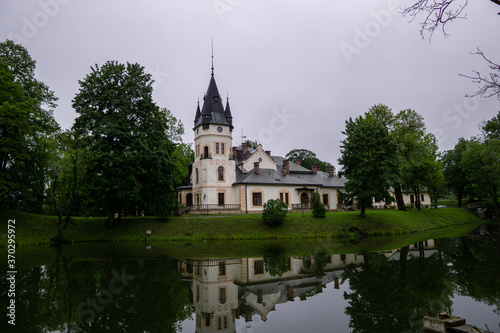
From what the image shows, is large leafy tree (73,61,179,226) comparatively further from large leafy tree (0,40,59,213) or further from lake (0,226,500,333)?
lake (0,226,500,333)

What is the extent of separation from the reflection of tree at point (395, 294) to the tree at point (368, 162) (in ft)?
54.3

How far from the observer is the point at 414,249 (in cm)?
1978

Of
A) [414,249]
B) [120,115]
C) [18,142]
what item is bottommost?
[414,249]

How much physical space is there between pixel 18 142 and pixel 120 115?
343 inches

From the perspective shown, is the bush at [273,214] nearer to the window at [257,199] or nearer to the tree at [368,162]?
the tree at [368,162]

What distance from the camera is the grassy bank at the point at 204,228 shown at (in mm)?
29453

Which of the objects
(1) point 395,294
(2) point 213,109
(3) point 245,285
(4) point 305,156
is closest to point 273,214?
(2) point 213,109

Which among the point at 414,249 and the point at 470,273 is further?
the point at 414,249

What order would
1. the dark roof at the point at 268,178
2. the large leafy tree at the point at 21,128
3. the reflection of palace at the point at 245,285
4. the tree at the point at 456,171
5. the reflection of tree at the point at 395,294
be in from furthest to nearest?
the tree at the point at 456,171
the dark roof at the point at 268,178
the large leafy tree at the point at 21,128
the reflection of palace at the point at 245,285
the reflection of tree at the point at 395,294

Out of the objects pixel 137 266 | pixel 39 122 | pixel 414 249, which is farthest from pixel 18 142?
pixel 414 249

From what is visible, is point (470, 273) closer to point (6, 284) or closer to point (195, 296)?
point (195, 296)

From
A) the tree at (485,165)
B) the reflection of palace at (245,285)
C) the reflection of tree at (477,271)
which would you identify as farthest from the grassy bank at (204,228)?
the tree at (485,165)

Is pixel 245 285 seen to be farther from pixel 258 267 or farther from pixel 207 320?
pixel 207 320

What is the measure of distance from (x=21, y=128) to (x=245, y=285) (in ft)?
89.1
